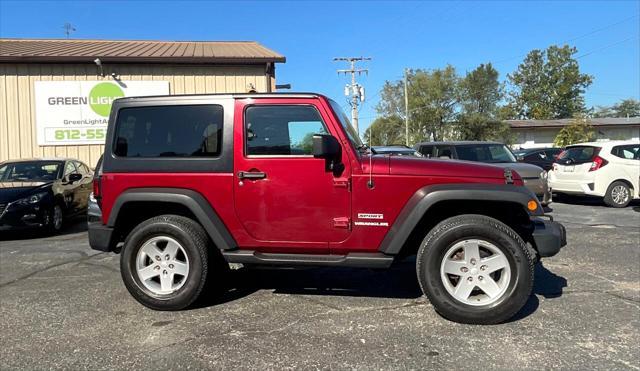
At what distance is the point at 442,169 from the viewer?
13.6 feet

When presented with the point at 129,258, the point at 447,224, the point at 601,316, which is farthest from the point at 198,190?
the point at 601,316

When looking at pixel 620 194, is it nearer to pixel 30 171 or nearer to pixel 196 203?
pixel 196 203

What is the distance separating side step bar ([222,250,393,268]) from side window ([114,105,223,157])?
0.94m

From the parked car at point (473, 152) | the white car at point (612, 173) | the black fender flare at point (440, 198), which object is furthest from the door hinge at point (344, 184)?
the white car at point (612, 173)

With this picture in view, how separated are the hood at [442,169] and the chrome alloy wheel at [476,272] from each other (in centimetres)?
57

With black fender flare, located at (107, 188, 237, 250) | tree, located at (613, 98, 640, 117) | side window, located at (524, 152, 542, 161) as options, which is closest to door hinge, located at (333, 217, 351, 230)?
black fender flare, located at (107, 188, 237, 250)

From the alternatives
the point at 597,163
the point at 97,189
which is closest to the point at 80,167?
the point at 97,189

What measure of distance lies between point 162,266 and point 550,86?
268 feet

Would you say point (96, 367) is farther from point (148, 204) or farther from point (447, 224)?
point (447, 224)

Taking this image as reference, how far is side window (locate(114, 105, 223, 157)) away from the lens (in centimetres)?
442

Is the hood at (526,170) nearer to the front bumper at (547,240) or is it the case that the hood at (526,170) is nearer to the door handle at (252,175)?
the front bumper at (547,240)

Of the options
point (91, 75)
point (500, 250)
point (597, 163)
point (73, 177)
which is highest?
point (91, 75)

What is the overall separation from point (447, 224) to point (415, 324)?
87cm

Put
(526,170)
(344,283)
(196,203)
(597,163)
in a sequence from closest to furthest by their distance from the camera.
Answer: (196,203)
(344,283)
(526,170)
(597,163)
